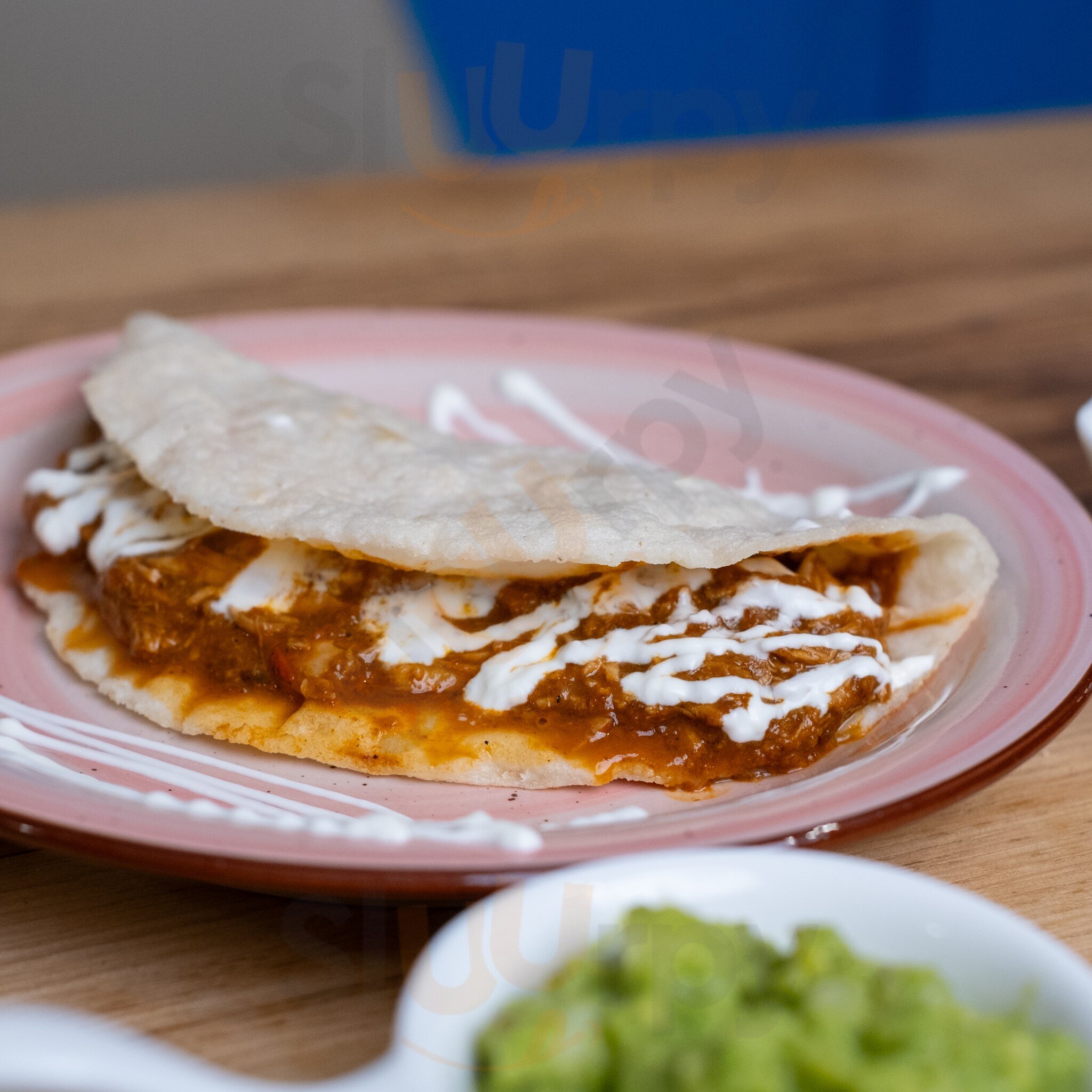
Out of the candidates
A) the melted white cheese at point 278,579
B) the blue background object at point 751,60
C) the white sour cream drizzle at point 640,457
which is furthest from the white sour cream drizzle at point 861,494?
the blue background object at point 751,60

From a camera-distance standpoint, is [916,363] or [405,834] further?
[916,363]

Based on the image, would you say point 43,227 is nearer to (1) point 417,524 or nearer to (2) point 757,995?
(1) point 417,524

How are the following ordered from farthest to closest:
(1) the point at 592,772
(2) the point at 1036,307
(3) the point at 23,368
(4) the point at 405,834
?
(2) the point at 1036,307 → (3) the point at 23,368 → (1) the point at 592,772 → (4) the point at 405,834

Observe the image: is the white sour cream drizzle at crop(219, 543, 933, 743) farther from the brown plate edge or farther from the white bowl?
the white bowl

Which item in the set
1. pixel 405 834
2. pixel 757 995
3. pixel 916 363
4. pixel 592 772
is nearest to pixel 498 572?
pixel 592 772

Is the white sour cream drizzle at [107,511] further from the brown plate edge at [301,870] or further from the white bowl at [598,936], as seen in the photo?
the white bowl at [598,936]

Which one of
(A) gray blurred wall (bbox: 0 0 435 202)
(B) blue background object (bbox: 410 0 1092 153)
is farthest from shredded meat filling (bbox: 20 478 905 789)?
(A) gray blurred wall (bbox: 0 0 435 202)
